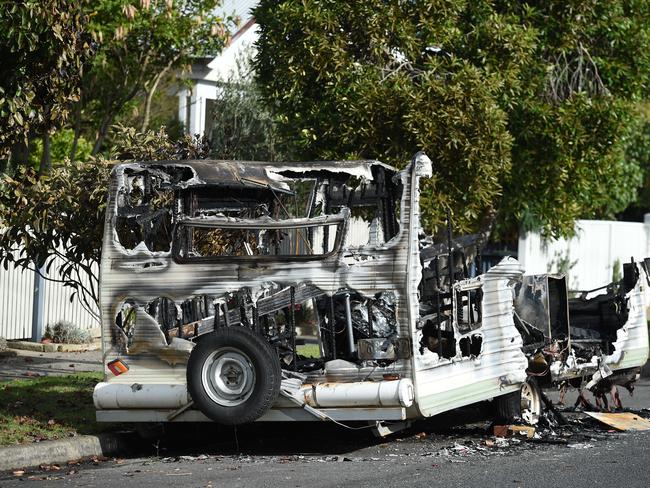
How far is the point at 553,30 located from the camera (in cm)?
1432

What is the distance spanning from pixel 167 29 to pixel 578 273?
43.7 ft

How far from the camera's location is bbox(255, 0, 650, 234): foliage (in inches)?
496

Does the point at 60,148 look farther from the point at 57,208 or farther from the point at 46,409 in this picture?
the point at 46,409

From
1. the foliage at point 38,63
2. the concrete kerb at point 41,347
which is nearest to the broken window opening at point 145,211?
the foliage at point 38,63

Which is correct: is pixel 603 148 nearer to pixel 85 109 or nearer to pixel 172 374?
pixel 172 374

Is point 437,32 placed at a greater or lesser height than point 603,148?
greater

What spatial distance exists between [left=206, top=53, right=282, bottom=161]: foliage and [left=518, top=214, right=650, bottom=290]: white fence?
8108 millimetres

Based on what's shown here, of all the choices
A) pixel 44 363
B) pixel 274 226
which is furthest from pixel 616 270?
pixel 274 226

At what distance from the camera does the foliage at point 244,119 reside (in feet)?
58.6

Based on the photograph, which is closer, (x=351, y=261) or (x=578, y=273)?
(x=351, y=261)

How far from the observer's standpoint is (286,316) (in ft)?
29.5

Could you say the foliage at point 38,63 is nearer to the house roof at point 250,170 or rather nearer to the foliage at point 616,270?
the house roof at point 250,170

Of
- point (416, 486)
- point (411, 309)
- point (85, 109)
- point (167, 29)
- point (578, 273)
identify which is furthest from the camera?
point (578, 273)

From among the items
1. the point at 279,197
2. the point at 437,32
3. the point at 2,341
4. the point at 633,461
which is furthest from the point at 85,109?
the point at 633,461
